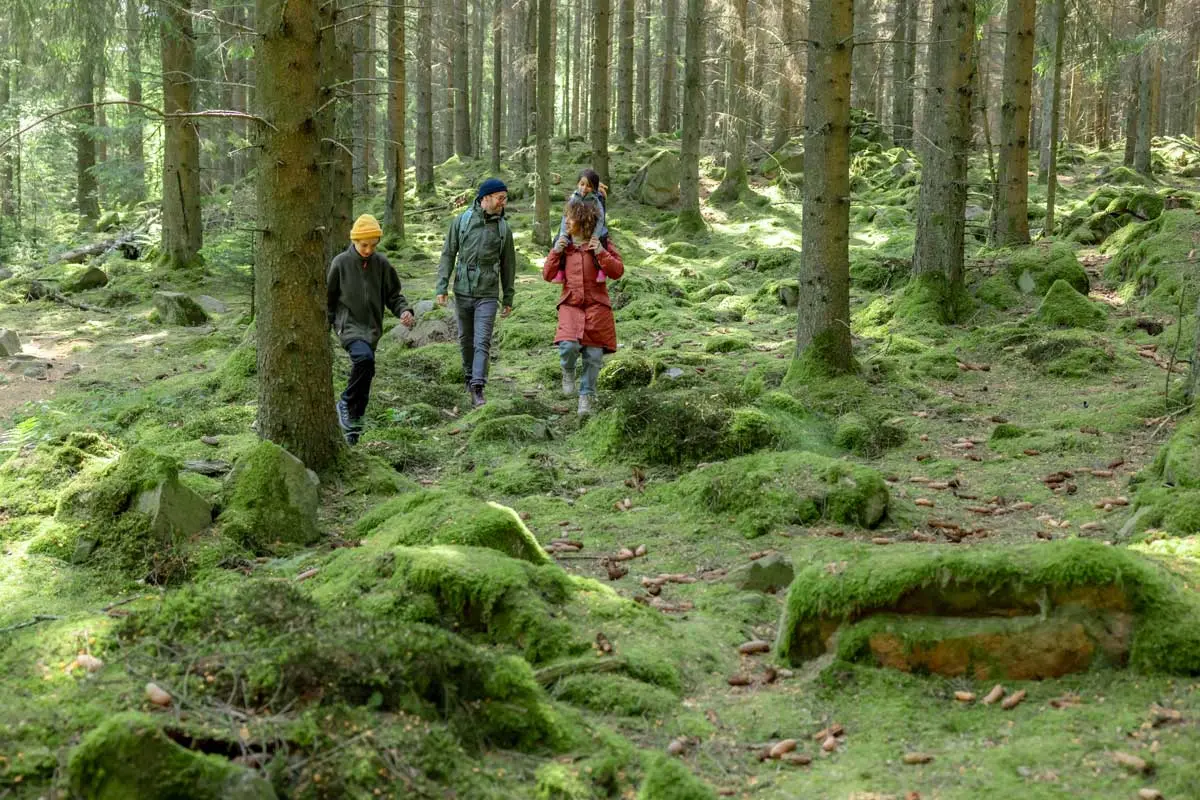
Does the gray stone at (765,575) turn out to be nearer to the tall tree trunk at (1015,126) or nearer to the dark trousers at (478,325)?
the dark trousers at (478,325)

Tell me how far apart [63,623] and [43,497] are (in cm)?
298

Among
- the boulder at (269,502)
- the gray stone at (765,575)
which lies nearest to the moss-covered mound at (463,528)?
the boulder at (269,502)

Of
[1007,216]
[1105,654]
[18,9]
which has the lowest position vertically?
[1105,654]

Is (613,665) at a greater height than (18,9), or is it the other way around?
(18,9)

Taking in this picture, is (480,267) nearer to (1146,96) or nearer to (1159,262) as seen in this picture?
(1159,262)

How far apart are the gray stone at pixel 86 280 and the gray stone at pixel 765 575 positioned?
17.5 meters

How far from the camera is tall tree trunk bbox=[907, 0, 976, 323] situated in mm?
12289

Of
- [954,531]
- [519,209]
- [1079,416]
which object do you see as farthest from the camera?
[519,209]

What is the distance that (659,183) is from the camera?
1030 inches

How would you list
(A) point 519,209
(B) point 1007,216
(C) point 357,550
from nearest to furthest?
(C) point 357,550 → (B) point 1007,216 → (A) point 519,209

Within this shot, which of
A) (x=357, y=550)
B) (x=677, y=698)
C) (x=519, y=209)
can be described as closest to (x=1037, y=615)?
(x=677, y=698)

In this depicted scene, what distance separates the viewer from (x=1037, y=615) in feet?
13.6

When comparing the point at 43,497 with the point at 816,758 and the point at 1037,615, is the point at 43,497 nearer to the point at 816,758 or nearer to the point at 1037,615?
the point at 816,758

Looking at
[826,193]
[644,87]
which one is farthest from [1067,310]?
[644,87]
